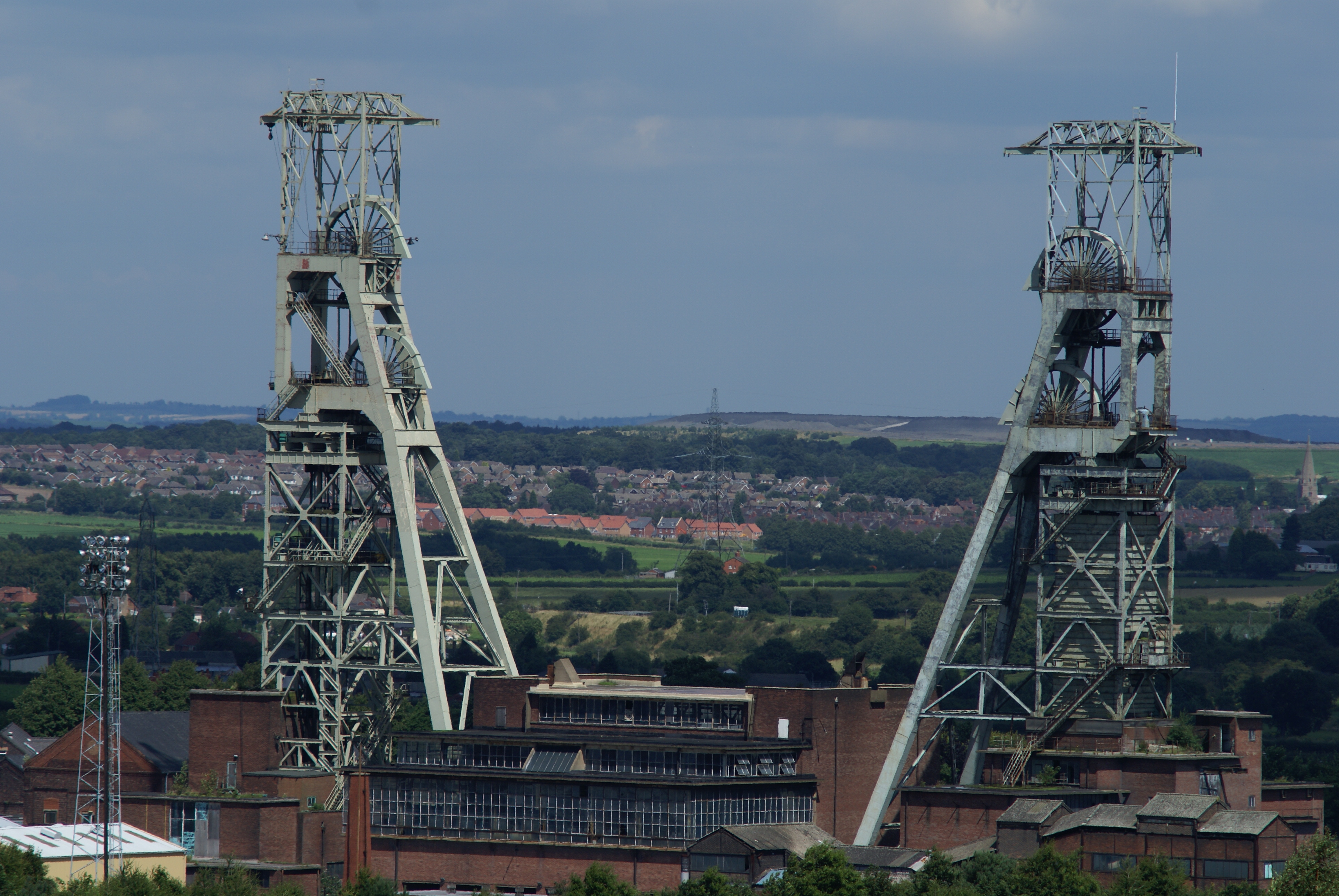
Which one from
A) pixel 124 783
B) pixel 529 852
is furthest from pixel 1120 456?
pixel 124 783

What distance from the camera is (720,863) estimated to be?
82.1 meters

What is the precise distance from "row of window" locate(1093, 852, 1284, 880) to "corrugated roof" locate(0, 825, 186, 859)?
106ft

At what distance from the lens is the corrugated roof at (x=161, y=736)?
98000 mm

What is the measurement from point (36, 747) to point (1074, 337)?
6417 cm

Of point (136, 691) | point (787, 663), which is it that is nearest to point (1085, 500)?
point (136, 691)

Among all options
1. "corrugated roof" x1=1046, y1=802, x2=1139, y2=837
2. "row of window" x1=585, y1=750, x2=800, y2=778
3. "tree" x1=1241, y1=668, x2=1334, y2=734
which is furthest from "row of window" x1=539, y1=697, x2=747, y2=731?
"tree" x1=1241, y1=668, x2=1334, y2=734

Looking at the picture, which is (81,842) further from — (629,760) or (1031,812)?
(1031,812)

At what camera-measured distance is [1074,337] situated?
86.9m

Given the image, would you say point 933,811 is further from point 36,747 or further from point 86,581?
point 36,747

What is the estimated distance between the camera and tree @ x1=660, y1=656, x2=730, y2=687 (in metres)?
128

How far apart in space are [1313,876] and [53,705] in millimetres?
86613

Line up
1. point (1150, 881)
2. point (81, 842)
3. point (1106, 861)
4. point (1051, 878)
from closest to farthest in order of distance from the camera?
point (1150, 881)
point (1051, 878)
point (1106, 861)
point (81, 842)

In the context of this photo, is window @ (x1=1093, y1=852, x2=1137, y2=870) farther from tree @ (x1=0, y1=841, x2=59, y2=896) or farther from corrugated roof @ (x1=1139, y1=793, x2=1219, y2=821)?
tree @ (x1=0, y1=841, x2=59, y2=896)

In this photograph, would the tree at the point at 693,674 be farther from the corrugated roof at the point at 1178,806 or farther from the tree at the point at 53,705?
the corrugated roof at the point at 1178,806
